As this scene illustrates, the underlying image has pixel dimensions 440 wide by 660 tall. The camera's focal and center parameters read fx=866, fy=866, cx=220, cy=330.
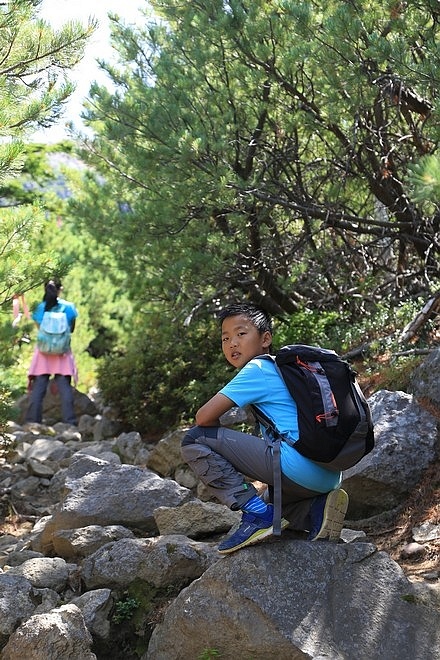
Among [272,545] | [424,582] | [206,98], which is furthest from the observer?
[206,98]

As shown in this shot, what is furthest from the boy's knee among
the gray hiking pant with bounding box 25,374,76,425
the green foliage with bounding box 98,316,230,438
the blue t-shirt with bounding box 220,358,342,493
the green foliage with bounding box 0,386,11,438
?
the gray hiking pant with bounding box 25,374,76,425

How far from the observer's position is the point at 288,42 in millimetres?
7410

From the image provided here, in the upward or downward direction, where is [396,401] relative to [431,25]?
downward

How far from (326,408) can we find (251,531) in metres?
0.67

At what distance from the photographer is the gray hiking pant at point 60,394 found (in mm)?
10477

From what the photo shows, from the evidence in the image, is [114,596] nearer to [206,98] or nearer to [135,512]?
[135,512]

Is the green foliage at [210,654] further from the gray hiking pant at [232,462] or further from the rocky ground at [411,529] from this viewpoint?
the rocky ground at [411,529]

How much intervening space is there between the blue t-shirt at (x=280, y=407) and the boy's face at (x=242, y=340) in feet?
0.72

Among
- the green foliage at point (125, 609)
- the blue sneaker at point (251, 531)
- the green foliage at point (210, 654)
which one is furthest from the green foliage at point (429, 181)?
the green foliage at point (125, 609)

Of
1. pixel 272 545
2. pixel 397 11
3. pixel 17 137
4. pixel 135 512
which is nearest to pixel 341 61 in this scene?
pixel 397 11

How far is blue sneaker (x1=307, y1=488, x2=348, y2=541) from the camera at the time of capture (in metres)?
4.00

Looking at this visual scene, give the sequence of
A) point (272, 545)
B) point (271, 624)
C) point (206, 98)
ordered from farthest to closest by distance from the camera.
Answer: point (206, 98), point (272, 545), point (271, 624)

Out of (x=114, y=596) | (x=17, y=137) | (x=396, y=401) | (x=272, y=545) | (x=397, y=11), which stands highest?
(x=397, y=11)

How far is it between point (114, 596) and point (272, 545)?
3.25 ft
